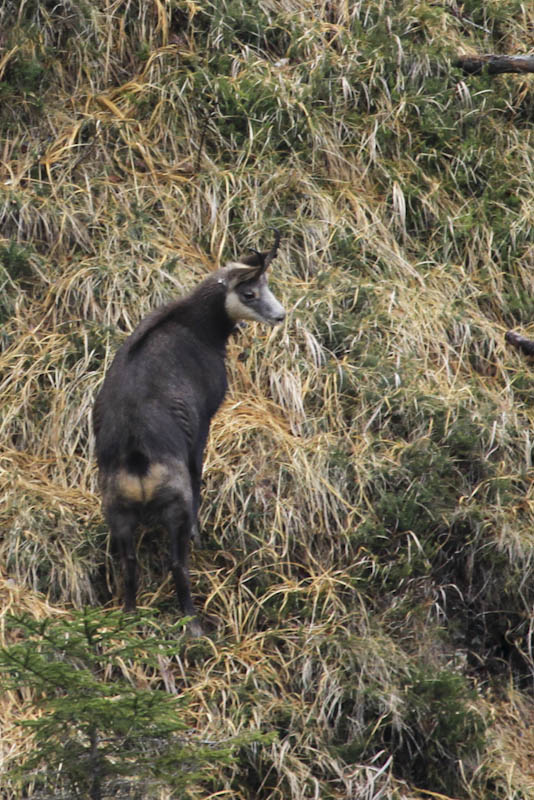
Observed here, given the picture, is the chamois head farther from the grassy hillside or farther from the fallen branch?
the fallen branch

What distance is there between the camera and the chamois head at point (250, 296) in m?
5.96

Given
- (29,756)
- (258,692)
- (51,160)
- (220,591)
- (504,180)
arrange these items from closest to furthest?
(29,756) < (258,692) < (220,591) < (51,160) < (504,180)

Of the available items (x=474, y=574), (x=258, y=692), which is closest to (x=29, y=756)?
(x=258, y=692)

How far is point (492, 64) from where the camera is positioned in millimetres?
7973

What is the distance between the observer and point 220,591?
18.8ft

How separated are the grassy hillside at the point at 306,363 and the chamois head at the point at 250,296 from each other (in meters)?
0.61

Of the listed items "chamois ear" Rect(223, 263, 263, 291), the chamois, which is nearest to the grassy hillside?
the chamois

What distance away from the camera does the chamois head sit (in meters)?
5.96

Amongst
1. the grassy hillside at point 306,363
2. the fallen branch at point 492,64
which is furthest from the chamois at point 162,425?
the fallen branch at point 492,64

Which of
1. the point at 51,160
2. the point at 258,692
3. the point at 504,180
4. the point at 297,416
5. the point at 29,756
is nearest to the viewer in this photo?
the point at 29,756

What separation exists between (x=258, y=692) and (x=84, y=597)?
93 cm

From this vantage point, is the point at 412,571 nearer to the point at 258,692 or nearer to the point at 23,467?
the point at 258,692

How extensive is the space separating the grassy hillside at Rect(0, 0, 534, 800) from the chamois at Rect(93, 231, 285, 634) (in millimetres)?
Answer: 352

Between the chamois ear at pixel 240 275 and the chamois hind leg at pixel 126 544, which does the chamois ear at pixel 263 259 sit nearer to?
the chamois ear at pixel 240 275
